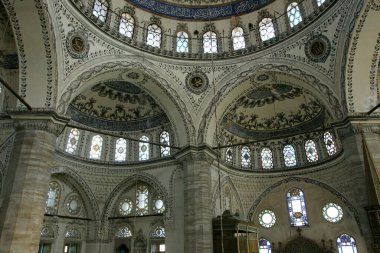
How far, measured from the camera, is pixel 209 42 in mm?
14492

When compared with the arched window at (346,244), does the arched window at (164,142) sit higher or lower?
higher

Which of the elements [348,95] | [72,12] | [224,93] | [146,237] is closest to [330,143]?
[348,95]

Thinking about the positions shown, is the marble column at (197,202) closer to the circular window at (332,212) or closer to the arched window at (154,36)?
the arched window at (154,36)

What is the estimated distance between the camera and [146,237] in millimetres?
15195

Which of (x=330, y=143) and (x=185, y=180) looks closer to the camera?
(x=185, y=180)

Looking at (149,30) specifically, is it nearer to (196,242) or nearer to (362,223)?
(196,242)

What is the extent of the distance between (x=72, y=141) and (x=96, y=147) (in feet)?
4.10

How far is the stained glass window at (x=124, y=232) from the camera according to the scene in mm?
15469

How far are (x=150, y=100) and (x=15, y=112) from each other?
7369mm

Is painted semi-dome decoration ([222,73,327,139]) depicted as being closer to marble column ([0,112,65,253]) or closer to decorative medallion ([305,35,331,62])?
decorative medallion ([305,35,331,62])

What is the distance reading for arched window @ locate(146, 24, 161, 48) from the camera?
45.8ft

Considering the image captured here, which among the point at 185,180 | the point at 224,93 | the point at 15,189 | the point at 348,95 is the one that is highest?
the point at 224,93

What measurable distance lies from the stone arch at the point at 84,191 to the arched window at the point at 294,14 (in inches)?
471

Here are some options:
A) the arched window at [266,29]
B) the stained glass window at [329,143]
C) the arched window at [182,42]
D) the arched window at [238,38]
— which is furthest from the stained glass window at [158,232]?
the arched window at [266,29]
